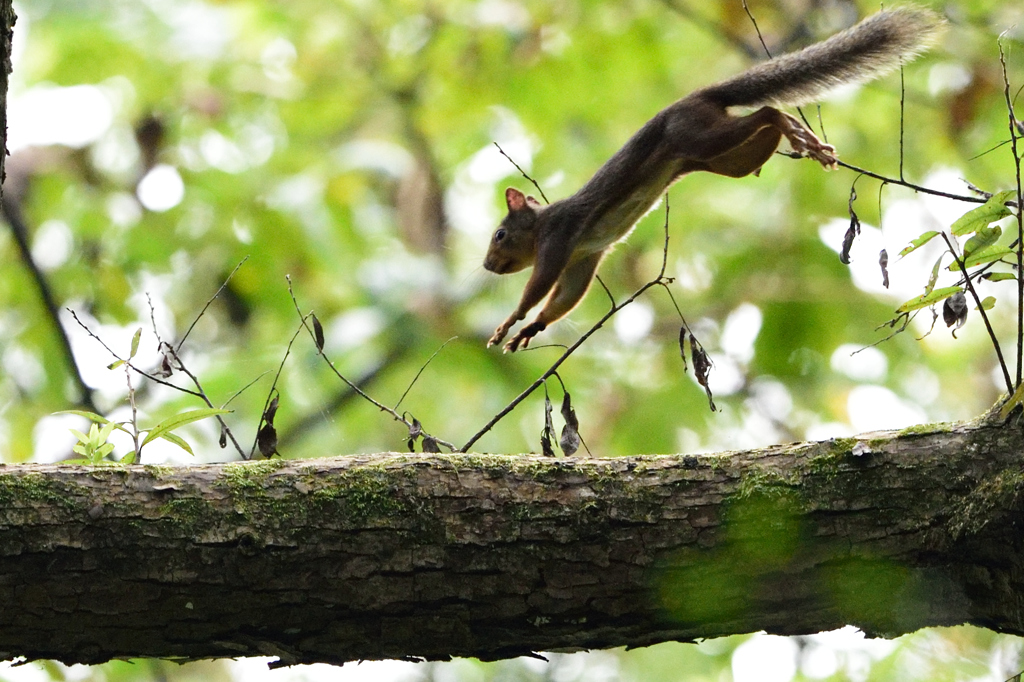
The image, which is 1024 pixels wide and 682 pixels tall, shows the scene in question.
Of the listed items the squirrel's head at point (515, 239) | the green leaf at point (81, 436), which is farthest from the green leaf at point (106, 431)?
the squirrel's head at point (515, 239)

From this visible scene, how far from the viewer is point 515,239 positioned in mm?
4148

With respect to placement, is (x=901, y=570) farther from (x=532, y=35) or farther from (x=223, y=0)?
(x=223, y=0)

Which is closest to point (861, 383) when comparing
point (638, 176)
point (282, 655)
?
point (638, 176)

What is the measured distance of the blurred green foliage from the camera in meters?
6.38

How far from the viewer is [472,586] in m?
2.33

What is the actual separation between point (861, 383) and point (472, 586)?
21.6ft

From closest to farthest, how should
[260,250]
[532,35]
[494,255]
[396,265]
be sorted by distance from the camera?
[494,255] → [260,250] → [396,265] → [532,35]

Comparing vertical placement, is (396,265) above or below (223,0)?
below

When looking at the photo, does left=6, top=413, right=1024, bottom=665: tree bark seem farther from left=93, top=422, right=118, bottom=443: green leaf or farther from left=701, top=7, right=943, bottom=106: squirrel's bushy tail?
left=701, top=7, right=943, bottom=106: squirrel's bushy tail

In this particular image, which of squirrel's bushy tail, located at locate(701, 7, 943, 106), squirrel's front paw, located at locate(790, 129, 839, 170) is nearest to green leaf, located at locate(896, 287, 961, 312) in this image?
squirrel's front paw, located at locate(790, 129, 839, 170)

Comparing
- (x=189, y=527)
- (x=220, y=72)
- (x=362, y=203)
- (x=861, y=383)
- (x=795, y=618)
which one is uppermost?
(x=220, y=72)

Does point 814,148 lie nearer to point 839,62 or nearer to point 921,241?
point 839,62

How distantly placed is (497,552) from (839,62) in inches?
73.4

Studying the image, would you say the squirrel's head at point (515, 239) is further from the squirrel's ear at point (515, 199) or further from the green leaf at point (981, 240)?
the green leaf at point (981, 240)
